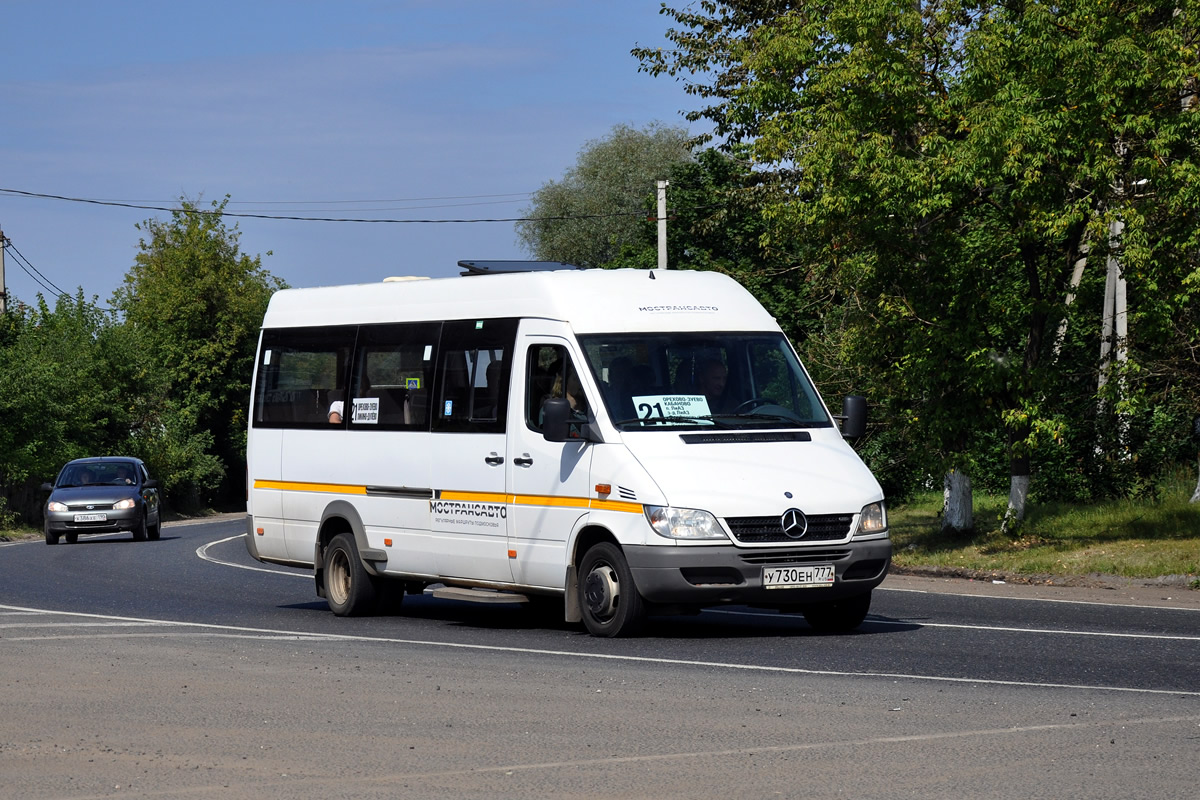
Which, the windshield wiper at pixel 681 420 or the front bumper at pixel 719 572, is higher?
the windshield wiper at pixel 681 420

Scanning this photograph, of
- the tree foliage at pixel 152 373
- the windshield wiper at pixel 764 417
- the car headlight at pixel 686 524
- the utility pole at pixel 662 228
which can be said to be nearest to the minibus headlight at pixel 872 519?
the windshield wiper at pixel 764 417

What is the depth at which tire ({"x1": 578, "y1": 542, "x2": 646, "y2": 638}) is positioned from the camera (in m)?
12.3

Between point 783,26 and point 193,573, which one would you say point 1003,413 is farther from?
point 193,573

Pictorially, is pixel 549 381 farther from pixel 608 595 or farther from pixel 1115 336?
pixel 1115 336

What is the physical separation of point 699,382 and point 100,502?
22175mm

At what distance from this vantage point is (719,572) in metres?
12.1

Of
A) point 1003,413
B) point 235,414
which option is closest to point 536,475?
point 1003,413

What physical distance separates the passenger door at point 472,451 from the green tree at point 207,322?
55475 millimetres

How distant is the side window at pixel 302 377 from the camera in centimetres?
1582

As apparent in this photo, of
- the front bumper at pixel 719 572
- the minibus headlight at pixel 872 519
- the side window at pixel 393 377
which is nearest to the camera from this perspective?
the front bumper at pixel 719 572

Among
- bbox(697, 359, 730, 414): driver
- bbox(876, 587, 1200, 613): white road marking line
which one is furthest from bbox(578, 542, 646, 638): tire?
bbox(876, 587, 1200, 613): white road marking line

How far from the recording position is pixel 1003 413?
71.7 feet

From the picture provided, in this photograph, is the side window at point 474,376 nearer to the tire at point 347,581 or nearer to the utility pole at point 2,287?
the tire at point 347,581

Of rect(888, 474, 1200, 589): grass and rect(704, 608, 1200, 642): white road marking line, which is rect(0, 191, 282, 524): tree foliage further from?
rect(704, 608, 1200, 642): white road marking line
